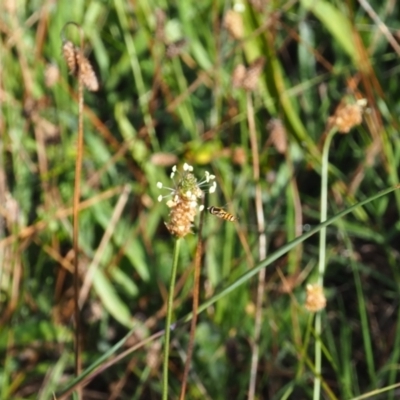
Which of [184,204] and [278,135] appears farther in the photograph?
[278,135]

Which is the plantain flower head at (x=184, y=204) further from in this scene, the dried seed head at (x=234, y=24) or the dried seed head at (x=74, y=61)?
the dried seed head at (x=234, y=24)

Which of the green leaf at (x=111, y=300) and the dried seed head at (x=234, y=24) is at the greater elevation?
the dried seed head at (x=234, y=24)

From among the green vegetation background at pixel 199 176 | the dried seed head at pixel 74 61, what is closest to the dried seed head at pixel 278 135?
the green vegetation background at pixel 199 176

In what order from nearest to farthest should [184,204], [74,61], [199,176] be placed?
[184,204] < [74,61] < [199,176]

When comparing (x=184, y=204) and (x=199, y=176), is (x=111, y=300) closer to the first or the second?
(x=199, y=176)

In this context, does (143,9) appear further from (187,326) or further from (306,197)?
(187,326)

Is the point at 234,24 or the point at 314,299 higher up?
the point at 234,24

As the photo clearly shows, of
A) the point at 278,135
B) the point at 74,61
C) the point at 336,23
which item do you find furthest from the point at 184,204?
the point at 336,23
